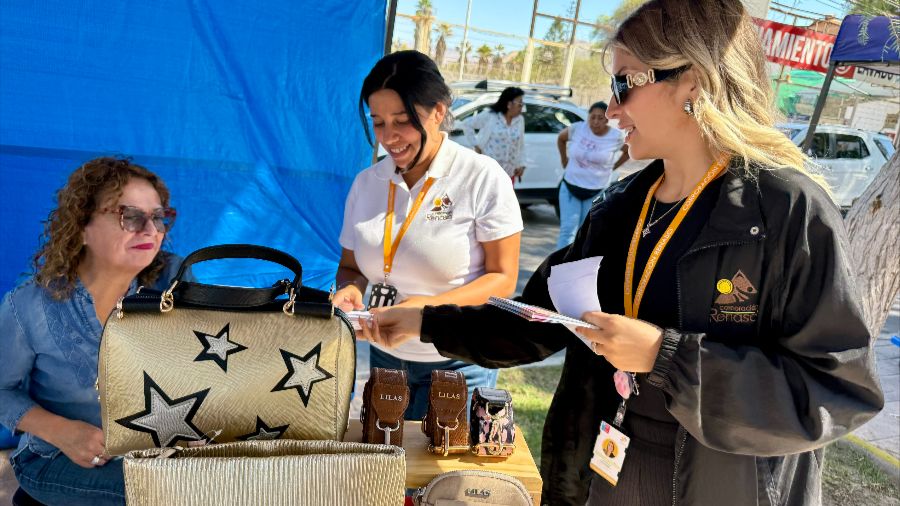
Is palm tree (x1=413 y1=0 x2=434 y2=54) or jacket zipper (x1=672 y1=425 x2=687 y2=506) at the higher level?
palm tree (x1=413 y1=0 x2=434 y2=54)

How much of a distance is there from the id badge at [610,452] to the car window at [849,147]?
43.6 feet

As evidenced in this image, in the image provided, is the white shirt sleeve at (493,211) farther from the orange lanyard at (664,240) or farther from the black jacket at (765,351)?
the black jacket at (765,351)

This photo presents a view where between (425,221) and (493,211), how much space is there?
0.76 ft

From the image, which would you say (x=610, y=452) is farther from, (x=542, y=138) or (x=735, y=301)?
(x=542, y=138)

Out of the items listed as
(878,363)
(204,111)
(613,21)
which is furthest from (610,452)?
(878,363)

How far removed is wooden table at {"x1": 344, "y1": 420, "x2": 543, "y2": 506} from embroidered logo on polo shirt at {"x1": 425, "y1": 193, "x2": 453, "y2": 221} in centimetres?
79

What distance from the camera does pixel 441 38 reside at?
72.1 feet

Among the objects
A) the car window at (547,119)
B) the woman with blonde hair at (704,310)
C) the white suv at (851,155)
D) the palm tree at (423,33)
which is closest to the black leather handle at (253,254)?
the woman with blonde hair at (704,310)

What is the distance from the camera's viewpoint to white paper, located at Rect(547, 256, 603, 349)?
1.30 m

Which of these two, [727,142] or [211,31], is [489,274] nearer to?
[727,142]

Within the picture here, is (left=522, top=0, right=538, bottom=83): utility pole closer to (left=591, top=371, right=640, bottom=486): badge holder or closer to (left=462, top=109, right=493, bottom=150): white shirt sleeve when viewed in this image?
(left=462, top=109, right=493, bottom=150): white shirt sleeve

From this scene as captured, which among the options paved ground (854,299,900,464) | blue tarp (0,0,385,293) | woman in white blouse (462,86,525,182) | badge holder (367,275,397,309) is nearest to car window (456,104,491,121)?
woman in white blouse (462,86,525,182)

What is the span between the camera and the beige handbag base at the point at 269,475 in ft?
3.63

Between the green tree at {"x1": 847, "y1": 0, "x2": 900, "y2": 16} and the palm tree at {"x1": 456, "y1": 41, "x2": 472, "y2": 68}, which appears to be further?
the palm tree at {"x1": 456, "y1": 41, "x2": 472, "y2": 68}
